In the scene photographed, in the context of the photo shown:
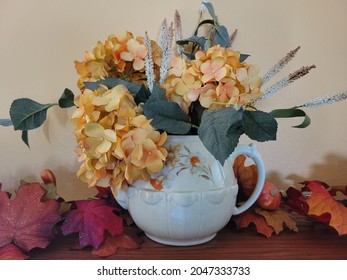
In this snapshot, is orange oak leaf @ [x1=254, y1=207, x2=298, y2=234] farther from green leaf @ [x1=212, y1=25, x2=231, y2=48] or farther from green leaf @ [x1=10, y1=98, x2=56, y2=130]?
green leaf @ [x1=10, y1=98, x2=56, y2=130]

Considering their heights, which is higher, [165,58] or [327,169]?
[165,58]

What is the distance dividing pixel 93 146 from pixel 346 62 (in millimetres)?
645

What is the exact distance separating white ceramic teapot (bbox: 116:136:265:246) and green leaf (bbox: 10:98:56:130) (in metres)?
0.23

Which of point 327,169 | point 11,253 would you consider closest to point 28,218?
point 11,253

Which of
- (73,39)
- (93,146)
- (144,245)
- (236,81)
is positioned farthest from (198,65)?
(73,39)

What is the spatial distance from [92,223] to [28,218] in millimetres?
106

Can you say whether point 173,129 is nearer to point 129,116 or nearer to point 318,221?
point 129,116

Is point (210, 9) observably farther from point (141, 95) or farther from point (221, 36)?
point (141, 95)

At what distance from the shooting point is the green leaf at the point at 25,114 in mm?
654

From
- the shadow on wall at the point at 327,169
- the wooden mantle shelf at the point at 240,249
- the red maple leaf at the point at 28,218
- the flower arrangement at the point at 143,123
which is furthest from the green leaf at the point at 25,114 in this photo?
the shadow on wall at the point at 327,169

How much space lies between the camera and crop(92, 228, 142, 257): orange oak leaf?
586 millimetres

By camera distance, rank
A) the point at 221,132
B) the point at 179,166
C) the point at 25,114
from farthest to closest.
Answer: the point at 25,114, the point at 179,166, the point at 221,132

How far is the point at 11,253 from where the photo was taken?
564 mm

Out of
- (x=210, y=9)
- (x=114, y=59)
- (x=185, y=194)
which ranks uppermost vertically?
(x=210, y=9)
